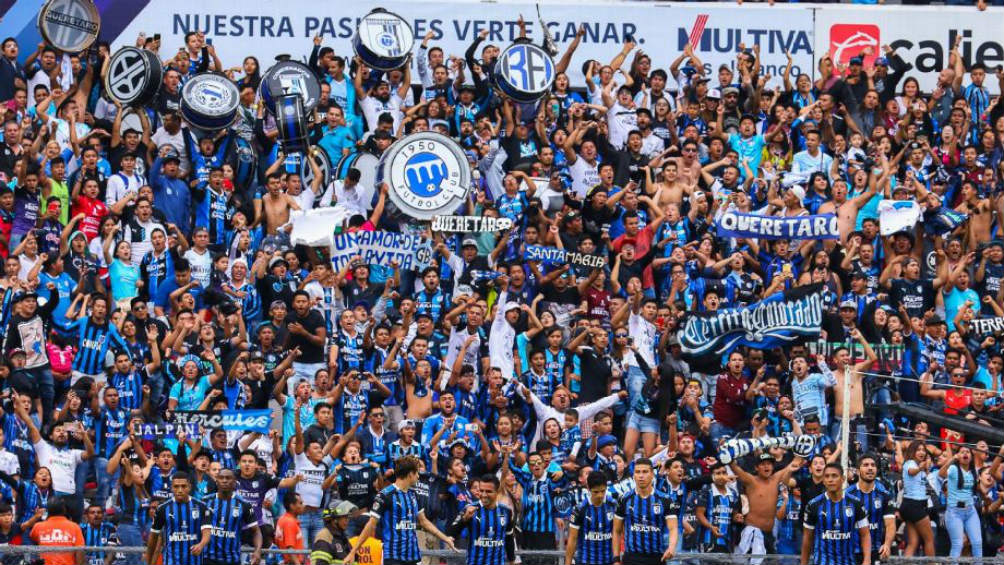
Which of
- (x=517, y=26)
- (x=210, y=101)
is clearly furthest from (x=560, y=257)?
(x=517, y=26)

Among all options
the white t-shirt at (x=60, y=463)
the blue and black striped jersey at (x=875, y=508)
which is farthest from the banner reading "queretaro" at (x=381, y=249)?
the blue and black striped jersey at (x=875, y=508)

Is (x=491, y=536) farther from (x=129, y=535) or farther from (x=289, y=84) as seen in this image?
(x=289, y=84)

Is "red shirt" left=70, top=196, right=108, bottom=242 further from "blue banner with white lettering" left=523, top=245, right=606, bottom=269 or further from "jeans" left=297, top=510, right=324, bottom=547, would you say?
"jeans" left=297, top=510, right=324, bottom=547

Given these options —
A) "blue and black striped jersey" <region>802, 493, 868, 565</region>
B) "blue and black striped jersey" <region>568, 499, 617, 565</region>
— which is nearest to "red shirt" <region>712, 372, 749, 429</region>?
"blue and black striped jersey" <region>802, 493, 868, 565</region>

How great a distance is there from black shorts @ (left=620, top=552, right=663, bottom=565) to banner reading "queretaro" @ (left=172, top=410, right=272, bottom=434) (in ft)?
13.3

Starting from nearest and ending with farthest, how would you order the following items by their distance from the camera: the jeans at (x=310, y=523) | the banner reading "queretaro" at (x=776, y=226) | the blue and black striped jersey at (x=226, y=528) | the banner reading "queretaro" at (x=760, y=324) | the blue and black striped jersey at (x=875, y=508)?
the blue and black striped jersey at (x=226, y=528) < the blue and black striped jersey at (x=875, y=508) < the jeans at (x=310, y=523) < the banner reading "queretaro" at (x=760, y=324) < the banner reading "queretaro" at (x=776, y=226)

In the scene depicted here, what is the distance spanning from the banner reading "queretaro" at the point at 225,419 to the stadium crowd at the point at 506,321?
128 mm

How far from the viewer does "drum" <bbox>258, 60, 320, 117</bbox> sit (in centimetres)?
2450

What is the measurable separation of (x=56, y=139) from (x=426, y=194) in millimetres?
4164

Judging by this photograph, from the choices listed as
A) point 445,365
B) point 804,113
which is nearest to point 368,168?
point 445,365

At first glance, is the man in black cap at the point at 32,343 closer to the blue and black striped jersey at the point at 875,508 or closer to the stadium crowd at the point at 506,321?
the stadium crowd at the point at 506,321

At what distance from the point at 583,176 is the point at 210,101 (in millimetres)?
4263

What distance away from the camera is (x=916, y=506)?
20562 mm

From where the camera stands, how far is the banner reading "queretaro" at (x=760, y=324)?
2253 cm
